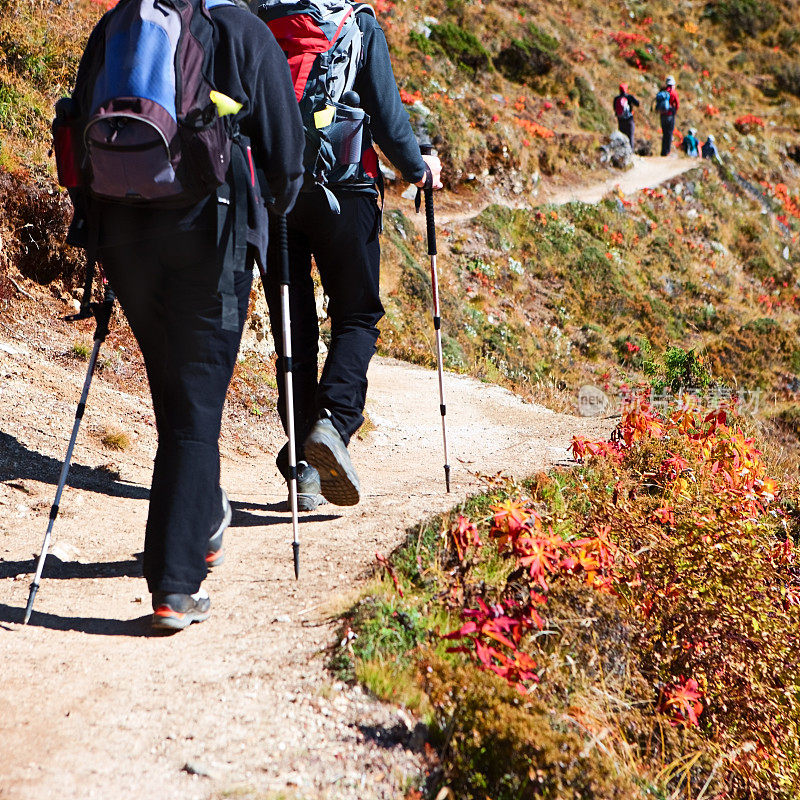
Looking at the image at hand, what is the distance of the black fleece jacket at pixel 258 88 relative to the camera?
257cm

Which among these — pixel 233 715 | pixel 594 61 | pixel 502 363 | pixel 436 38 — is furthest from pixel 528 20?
pixel 233 715

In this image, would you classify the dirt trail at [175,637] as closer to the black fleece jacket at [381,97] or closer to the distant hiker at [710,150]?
the black fleece jacket at [381,97]

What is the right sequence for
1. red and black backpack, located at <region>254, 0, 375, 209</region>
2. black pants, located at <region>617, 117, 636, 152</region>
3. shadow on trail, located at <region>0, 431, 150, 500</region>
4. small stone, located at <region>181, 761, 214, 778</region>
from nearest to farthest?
1. small stone, located at <region>181, 761, 214, 778</region>
2. red and black backpack, located at <region>254, 0, 375, 209</region>
3. shadow on trail, located at <region>0, 431, 150, 500</region>
4. black pants, located at <region>617, 117, 636, 152</region>

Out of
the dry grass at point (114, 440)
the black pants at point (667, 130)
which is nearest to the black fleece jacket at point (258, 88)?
the dry grass at point (114, 440)

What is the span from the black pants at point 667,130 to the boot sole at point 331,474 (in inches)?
1029

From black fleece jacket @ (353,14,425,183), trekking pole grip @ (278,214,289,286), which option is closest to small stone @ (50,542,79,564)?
trekking pole grip @ (278,214,289,286)

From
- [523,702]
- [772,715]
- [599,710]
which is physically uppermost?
[523,702]

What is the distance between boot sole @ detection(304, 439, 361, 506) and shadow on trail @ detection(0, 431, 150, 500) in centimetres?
130

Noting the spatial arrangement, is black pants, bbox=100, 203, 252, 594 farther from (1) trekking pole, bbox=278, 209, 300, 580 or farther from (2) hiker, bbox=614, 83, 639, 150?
(2) hiker, bbox=614, 83, 639, 150

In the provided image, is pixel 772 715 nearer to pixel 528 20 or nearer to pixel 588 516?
pixel 588 516

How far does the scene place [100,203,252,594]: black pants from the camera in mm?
2648

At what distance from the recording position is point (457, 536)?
3068 millimetres

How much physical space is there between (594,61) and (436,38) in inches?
433

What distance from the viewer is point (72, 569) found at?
3469 mm
